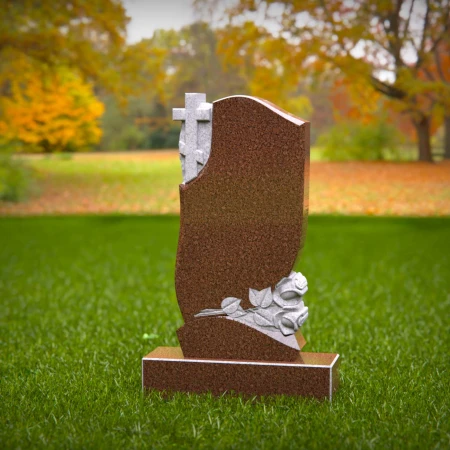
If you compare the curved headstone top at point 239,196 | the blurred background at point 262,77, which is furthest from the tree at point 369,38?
the curved headstone top at point 239,196

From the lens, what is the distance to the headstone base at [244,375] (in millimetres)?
4781

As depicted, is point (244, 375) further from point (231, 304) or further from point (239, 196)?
point (239, 196)

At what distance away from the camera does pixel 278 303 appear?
489 centimetres

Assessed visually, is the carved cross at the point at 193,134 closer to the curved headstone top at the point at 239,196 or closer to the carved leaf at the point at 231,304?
the curved headstone top at the point at 239,196

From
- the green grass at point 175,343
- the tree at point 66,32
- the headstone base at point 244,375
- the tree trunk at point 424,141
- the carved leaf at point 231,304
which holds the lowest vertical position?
the green grass at point 175,343

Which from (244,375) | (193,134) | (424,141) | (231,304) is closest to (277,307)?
(231,304)

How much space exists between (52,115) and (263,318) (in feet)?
73.9

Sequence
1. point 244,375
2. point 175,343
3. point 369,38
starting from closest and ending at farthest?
point 244,375 < point 175,343 < point 369,38

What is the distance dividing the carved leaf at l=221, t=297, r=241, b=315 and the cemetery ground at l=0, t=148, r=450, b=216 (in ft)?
42.2

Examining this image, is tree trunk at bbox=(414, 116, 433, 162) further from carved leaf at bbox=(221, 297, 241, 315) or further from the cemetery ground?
A: carved leaf at bbox=(221, 297, 241, 315)

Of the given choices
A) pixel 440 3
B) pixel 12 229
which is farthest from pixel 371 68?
pixel 12 229

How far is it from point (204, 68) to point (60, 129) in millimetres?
6222

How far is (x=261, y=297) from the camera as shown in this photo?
4934mm

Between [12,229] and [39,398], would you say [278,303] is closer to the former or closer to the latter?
[39,398]
